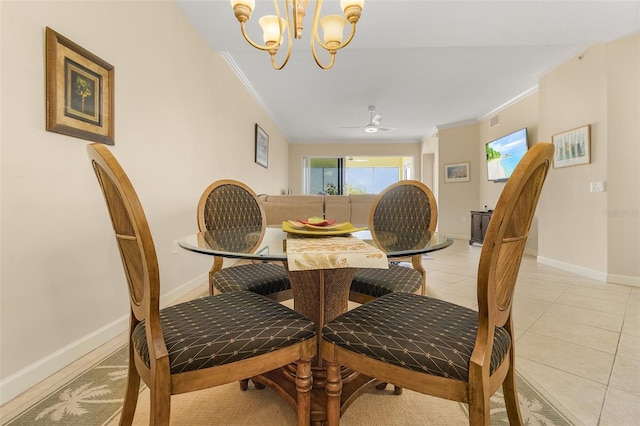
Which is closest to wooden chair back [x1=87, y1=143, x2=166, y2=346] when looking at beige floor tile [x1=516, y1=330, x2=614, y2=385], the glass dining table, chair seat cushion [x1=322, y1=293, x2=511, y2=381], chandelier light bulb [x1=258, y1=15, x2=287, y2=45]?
the glass dining table

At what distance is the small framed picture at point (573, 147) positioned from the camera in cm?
337

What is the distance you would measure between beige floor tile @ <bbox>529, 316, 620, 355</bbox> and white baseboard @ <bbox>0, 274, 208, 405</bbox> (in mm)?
2652

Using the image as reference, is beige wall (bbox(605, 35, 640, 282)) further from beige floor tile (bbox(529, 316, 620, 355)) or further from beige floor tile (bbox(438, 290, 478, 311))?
beige floor tile (bbox(438, 290, 478, 311))

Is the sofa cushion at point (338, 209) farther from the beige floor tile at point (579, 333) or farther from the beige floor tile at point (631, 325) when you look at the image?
the beige floor tile at point (631, 325)

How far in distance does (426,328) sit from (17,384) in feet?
5.53

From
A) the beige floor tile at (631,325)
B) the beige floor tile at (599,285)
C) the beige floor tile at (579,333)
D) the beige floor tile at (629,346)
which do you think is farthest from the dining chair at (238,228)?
the beige floor tile at (599,285)

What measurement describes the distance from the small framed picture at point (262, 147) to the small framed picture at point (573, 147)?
401 centimetres

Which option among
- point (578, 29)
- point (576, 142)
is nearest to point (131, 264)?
point (578, 29)

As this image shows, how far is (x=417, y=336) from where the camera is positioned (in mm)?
838

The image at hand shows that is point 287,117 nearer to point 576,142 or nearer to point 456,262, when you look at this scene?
point 456,262

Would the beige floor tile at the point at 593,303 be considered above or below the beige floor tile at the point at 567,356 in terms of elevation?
above

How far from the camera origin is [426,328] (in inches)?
34.9

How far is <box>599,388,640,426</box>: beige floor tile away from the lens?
117cm

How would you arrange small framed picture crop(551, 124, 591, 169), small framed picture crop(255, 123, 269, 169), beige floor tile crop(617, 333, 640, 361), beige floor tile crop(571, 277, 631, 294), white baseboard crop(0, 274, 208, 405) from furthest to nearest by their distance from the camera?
small framed picture crop(255, 123, 269, 169)
small framed picture crop(551, 124, 591, 169)
beige floor tile crop(571, 277, 631, 294)
beige floor tile crop(617, 333, 640, 361)
white baseboard crop(0, 274, 208, 405)
